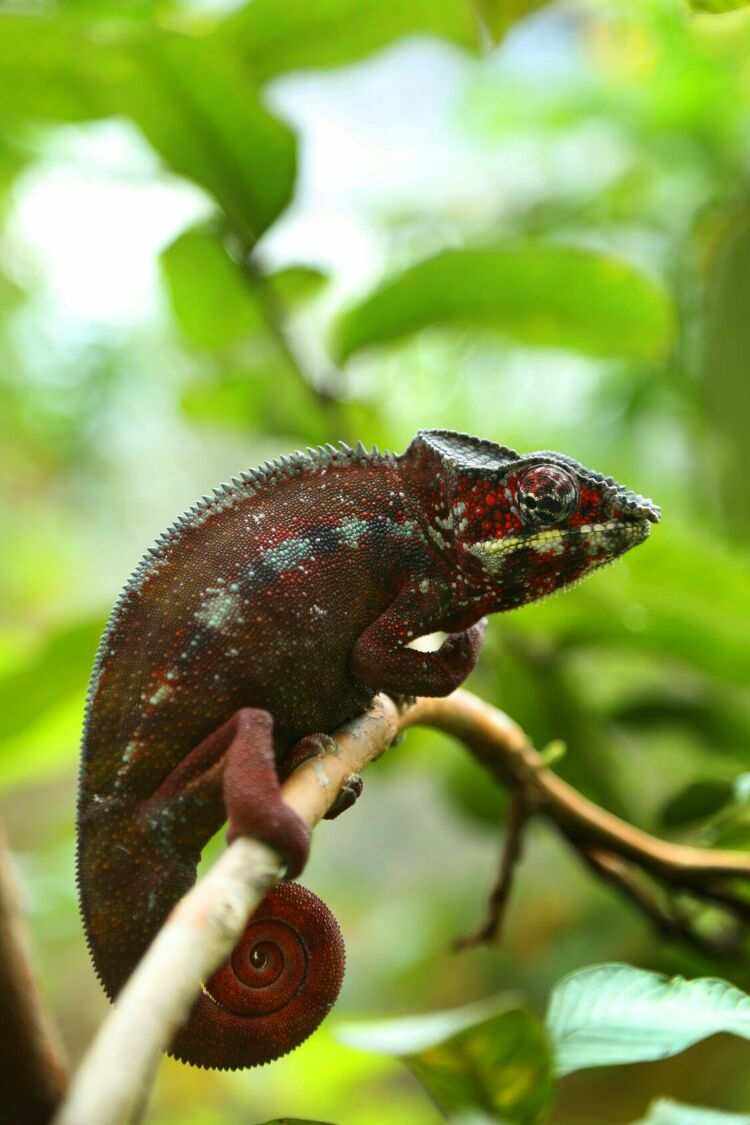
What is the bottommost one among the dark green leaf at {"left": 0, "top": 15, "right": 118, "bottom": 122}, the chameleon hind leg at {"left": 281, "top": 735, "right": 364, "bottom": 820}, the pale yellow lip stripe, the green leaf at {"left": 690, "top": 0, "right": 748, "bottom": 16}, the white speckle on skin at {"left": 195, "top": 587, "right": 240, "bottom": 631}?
the chameleon hind leg at {"left": 281, "top": 735, "right": 364, "bottom": 820}

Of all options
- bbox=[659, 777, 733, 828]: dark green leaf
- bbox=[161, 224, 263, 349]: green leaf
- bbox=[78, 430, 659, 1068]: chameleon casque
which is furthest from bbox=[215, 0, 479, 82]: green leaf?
bbox=[659, 777, 733, 828]: dark green leaf

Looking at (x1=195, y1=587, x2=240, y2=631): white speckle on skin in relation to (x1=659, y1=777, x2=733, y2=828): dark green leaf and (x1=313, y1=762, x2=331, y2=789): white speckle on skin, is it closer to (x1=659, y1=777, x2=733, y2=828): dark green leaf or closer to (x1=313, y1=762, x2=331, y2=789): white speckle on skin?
(x1=313, y1=762, x2=331, y2=789): white speckle on skin

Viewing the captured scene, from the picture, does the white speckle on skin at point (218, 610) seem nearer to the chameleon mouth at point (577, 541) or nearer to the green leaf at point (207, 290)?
the chameleon mouth at point (577, 541)

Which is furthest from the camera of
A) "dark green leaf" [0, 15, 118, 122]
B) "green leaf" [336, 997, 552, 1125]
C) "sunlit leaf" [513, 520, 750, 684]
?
"sunlit leaf" [513, 520, 750, 684]

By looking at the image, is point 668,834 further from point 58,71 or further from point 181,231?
point 58,71

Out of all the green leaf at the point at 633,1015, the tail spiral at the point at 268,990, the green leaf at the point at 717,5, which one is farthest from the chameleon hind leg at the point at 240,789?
the green leaf at the point at 717,5

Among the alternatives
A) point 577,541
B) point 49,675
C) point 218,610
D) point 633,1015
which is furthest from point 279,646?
point 49,675
